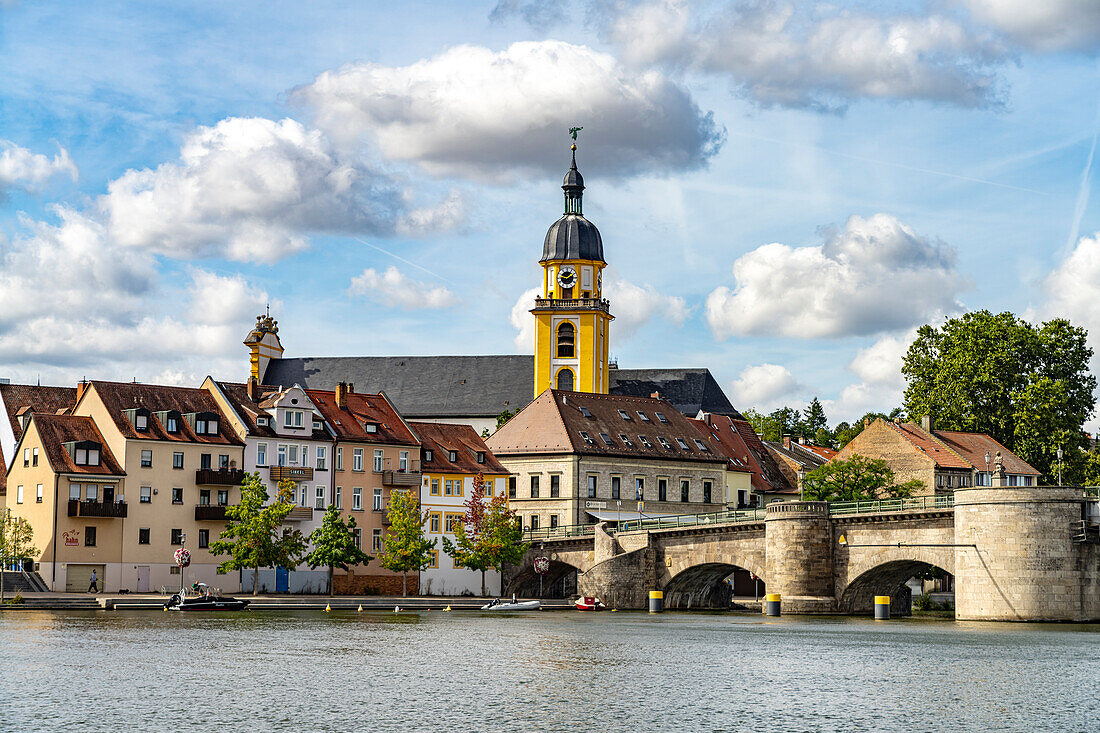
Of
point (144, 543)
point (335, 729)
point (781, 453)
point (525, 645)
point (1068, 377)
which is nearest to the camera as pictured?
point (335, 729)

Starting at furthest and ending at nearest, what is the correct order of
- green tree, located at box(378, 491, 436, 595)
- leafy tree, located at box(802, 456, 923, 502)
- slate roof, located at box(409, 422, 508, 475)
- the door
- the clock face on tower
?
the clock face on tower, leafy tree, located at box(802, 456, 923, 502), slate roof, located at box(409, 422, 508, 475), green tree, located at box(378, 491, 436, 595), the door

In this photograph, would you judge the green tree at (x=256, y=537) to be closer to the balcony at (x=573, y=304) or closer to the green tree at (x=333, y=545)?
the green tree at (x=333, y=545)

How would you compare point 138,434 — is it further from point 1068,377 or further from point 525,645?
point 1068,377

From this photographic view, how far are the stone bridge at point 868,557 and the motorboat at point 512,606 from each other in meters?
3.72

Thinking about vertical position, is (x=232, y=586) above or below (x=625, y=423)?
below

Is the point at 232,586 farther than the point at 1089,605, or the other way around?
the point at 232,586

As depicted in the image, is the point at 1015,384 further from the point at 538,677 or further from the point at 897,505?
the point at 538,677

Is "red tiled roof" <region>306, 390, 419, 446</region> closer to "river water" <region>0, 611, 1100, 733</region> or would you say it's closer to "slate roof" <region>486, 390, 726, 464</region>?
"slate roof" <region>486, 390, 726, 464</region>

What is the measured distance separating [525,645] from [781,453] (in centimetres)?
8062

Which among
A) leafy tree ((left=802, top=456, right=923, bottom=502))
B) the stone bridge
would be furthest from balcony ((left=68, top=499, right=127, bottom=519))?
leafy tree ((left=802, top=456, right=923, bottom=502))

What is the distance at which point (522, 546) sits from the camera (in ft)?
328

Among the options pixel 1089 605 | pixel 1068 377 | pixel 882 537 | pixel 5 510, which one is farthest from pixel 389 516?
pixel 1068 377

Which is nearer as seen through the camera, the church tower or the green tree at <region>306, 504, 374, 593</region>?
the green tree at <region>306, 504, 374, 593</region>

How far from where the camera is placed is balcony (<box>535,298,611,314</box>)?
145 metres
